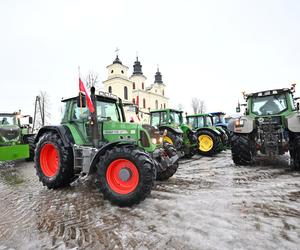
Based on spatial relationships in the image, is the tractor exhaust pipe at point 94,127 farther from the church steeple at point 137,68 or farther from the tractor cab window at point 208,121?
the church steeple at point 137,68

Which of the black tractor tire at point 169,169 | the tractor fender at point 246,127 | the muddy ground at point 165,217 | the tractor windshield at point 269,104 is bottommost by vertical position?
the muddy ground at point 165,217

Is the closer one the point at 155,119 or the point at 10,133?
the point at 10,133

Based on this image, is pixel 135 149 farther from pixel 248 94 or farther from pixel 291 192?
pixel 248 94

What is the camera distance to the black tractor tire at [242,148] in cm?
623

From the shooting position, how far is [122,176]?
11.6 ft

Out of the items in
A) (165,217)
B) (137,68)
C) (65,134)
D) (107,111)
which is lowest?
(165,217)

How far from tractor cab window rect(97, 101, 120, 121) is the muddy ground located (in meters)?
1.50

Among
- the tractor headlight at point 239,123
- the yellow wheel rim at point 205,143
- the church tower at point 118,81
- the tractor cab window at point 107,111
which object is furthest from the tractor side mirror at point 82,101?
the church tower at point 118,81

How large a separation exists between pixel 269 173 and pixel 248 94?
2695mm

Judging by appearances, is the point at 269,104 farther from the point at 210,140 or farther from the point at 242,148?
the point at 210,140

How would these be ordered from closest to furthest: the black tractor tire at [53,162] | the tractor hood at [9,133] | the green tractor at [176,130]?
the black tractor tire at [53,162] → the green tractor at [176,130] → the tractor hood at [9,133]

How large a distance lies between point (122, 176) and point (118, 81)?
41285mm

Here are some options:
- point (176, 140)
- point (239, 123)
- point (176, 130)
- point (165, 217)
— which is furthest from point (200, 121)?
point (165, 217)

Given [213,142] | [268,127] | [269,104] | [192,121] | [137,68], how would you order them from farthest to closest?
1. [137,68]
2. [192,121]
3. [213,142]
4. [269,104]
5. [268,127]
